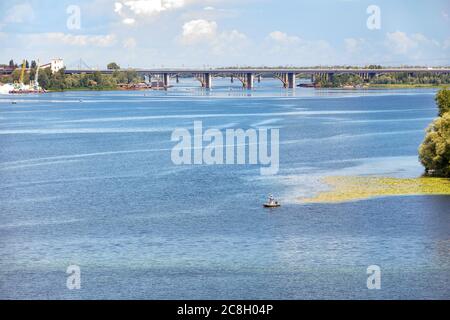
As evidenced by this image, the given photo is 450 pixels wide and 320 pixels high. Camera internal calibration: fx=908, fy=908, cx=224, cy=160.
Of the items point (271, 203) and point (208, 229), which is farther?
point (271, 203)

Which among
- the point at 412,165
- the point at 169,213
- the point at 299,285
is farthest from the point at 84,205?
the point at 412,165

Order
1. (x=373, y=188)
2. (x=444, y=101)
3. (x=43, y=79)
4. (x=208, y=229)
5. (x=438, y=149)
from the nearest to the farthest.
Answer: (x=208, y=229) → (x=373, y=188) → (x=438, y=149) → (x=444, y=101) → (x=43, y=79)

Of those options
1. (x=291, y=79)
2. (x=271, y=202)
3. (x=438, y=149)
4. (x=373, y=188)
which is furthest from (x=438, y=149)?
(x=291, y=79)

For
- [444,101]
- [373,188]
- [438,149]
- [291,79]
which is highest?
[444,101]

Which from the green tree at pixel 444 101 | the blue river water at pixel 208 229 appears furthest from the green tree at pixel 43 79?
the green tree at pixel 444 101

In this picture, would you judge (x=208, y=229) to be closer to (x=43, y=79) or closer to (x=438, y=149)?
(x=438, y=149)

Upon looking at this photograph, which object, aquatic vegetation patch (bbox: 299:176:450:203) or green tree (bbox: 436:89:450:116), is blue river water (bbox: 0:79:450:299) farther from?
green tree (bbox: 436:89:450:116)

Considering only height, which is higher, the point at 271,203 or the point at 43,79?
the point at 43,79

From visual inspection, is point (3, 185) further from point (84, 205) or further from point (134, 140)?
point (134, 140)
